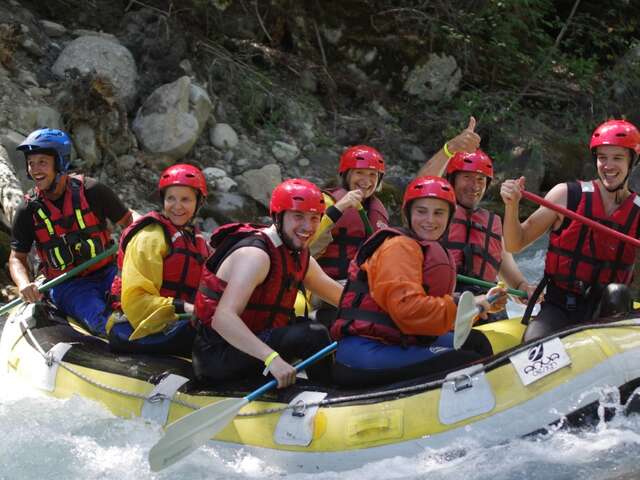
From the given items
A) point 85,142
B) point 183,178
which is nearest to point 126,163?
point 85,142

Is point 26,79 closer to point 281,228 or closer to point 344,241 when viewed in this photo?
point 344,241

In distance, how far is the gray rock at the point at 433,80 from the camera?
41.2 feet

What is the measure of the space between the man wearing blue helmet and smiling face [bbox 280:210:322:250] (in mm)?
1868

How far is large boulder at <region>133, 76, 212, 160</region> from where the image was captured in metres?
9.82

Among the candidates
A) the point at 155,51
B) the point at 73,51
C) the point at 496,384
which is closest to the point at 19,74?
the point at 73,51

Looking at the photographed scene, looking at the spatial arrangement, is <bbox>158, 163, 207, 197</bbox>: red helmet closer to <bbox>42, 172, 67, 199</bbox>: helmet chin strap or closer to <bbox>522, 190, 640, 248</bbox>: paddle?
<bbox>42, 172, 67, 199</bbox>: helmet chin strap

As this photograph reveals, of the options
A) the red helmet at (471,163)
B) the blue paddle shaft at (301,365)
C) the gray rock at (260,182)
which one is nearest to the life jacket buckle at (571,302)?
the red helmet at (471,163)

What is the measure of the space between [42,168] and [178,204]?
1116mm

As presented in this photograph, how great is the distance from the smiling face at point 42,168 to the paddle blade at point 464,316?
2.99 meters

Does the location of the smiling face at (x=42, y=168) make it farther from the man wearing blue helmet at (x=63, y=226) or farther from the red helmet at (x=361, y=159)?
the red helmet at (x=361, y=159)

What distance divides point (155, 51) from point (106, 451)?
7020 mm

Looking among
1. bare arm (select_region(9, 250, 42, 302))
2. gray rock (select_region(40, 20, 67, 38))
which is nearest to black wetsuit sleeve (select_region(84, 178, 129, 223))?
bare arm (select_region(9, 250, 42, 302))

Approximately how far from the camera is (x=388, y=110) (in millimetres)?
12414

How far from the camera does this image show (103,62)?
9922mm
